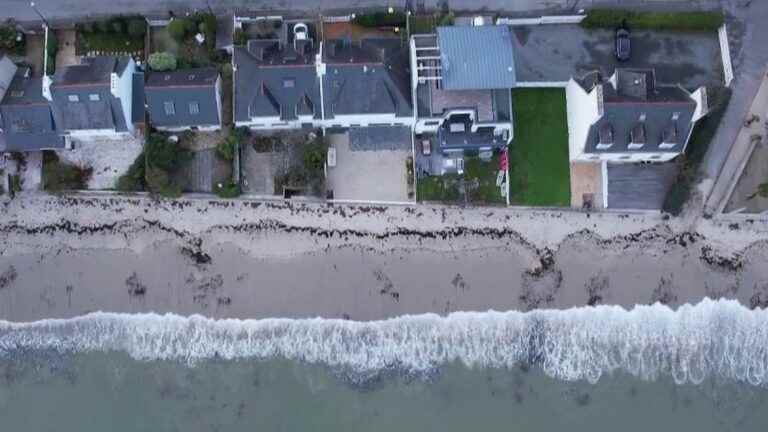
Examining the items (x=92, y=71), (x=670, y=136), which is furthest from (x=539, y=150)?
(x=92, y=71)

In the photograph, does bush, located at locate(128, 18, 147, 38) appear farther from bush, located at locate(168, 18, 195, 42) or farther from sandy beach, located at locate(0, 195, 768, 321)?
sandy beach, located at locate(0, 195, 768, 321)

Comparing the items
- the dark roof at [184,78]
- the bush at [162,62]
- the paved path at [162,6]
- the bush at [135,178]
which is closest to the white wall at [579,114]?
the paved path at [162,6]

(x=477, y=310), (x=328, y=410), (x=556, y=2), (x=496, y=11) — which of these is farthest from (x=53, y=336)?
(x=556, y=2)

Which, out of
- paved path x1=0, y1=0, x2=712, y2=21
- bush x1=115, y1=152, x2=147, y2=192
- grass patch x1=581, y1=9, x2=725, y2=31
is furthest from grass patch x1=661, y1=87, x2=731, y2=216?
bush x1=115, y1=152, x2=147, y2=192

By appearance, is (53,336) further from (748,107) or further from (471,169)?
(748,107)

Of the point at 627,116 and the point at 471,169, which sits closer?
the point at 627,116

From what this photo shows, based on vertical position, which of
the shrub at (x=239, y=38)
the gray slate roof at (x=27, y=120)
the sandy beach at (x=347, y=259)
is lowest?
the sandy beach at (x=347, y=259)

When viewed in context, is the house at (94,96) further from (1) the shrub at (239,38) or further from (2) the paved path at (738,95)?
(2) the paved path at (738,95)
